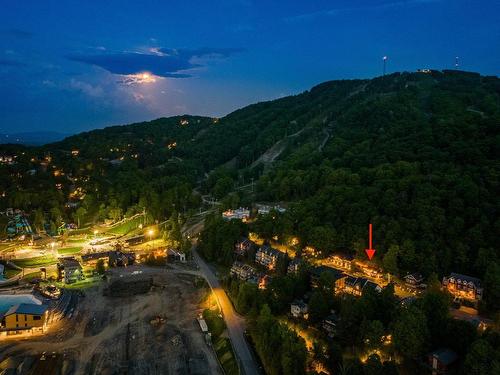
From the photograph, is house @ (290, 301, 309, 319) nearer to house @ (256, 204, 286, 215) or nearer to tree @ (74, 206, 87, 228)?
house @ (256, 204, 286, 215)

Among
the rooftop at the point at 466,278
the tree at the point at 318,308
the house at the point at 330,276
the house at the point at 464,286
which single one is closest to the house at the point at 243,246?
the house at the point at 330,276

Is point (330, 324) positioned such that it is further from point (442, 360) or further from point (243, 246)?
point (243, 246)

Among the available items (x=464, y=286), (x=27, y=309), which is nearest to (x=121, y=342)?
(x=27, y=309)

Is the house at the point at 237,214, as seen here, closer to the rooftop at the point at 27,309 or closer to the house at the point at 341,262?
the house at the point at 341,262

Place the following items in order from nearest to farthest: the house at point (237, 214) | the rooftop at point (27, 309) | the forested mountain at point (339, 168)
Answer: the rooftop at point (27, 309) → the forested mountain at point (339, 168) → the house at point (237, 214)

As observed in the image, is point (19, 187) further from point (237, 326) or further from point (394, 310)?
point (394, 310)
